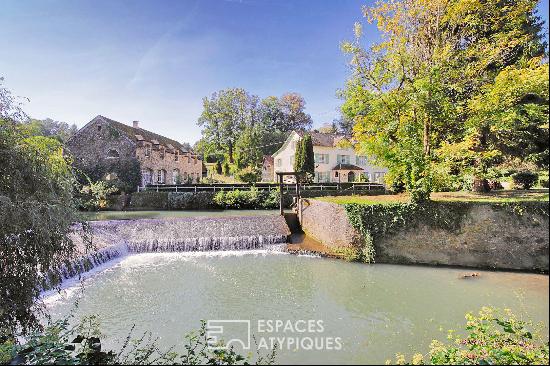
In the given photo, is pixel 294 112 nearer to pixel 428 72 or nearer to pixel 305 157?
pixel 305 157

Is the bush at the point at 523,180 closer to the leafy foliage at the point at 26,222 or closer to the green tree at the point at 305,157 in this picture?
the leafy foliage at the point at 26,222

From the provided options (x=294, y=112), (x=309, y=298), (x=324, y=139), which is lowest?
(x=309, y=298)

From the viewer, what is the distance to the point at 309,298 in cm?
812

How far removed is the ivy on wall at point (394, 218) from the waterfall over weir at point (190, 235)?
395cm

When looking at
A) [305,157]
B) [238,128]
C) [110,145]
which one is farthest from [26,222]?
[238,128]

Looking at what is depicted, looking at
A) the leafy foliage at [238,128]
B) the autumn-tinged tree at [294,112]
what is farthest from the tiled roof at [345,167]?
the autumn-tinged tree at [294,112]

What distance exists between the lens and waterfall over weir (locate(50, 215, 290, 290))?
14.1 m

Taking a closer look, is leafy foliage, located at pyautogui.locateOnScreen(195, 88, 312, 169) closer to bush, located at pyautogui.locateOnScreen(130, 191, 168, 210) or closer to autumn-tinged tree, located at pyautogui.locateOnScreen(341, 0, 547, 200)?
bush, located at pyautogui.locateOnScreen(130, 191, 168, 210)

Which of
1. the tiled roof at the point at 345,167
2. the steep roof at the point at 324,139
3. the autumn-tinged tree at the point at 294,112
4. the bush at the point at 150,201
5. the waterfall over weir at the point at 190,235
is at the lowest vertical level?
the waterfall over weir at the point at 190,235

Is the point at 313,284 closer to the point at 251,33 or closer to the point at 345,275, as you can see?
the point at 345,275

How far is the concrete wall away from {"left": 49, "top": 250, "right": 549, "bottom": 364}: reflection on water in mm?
368

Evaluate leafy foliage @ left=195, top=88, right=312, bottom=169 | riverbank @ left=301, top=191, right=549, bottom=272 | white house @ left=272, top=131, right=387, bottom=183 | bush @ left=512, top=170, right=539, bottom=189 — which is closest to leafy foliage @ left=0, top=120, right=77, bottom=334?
bush @ left=512, top=170, right=539, bottom=189

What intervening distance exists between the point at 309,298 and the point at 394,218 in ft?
15.2

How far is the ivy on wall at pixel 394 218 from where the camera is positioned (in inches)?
368
